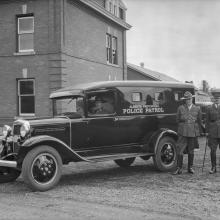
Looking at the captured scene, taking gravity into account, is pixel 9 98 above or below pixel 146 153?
above

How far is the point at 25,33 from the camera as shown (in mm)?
21062

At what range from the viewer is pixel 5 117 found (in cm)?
2136

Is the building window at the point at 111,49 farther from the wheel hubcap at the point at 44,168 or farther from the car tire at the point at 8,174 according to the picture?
the wheel hubcap at the point at 44,168

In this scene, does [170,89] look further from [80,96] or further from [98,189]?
[98,189]

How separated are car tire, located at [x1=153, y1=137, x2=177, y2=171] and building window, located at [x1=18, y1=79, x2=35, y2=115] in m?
12.3

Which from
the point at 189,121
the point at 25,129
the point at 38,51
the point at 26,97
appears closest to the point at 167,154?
the point at 189,121

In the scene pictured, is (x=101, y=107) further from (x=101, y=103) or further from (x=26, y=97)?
(x=26, y=97)

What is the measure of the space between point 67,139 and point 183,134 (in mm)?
2541

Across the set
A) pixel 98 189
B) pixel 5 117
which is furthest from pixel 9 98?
pixel 98 189

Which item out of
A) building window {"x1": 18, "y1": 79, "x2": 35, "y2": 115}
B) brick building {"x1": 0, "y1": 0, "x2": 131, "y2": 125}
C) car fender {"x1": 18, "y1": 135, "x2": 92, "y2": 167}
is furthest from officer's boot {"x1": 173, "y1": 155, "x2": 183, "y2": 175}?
building window {"x1": 18, "y1": 79, "x2": 35, "y2": 115}

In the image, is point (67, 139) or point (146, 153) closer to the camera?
point (67, 139)

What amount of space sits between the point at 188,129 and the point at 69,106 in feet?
8.45

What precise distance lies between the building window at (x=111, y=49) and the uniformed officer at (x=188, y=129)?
1754cm

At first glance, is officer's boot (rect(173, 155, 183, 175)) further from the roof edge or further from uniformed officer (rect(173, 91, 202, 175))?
the roof edge
